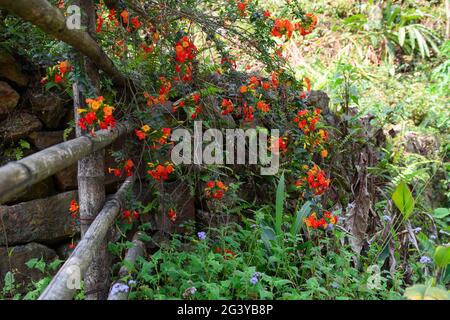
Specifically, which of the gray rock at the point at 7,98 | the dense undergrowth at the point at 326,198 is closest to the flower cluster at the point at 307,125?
the dense undergrowth at the point at 326,198

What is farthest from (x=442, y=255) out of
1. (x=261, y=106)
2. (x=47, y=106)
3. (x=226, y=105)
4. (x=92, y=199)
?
(x=47, y=106)

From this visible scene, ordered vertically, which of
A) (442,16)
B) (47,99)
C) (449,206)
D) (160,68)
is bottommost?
(449,206)

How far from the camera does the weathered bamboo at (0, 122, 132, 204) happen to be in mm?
1165

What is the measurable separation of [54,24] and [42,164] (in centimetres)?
50

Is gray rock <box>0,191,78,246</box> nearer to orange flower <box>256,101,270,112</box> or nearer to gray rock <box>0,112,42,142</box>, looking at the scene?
gray rock <box>0,112,42,142</box>

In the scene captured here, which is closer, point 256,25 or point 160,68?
point 160,68

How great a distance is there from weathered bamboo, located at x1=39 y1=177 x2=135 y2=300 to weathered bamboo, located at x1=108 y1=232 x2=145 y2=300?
14 centimetres

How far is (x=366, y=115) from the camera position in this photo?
14.9ft

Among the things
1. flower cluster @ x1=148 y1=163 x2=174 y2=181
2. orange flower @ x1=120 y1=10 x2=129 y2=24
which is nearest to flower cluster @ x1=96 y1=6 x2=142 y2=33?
orange flower @ x1=120 y1=10 x2=129 y2=24

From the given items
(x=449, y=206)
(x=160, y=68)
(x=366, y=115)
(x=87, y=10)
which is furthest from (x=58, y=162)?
(x=449, y=206)

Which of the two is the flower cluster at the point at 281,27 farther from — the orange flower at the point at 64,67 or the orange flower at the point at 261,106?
the orange flower at the point at 64,67

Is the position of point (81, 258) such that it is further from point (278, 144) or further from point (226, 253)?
point (278, 144)
